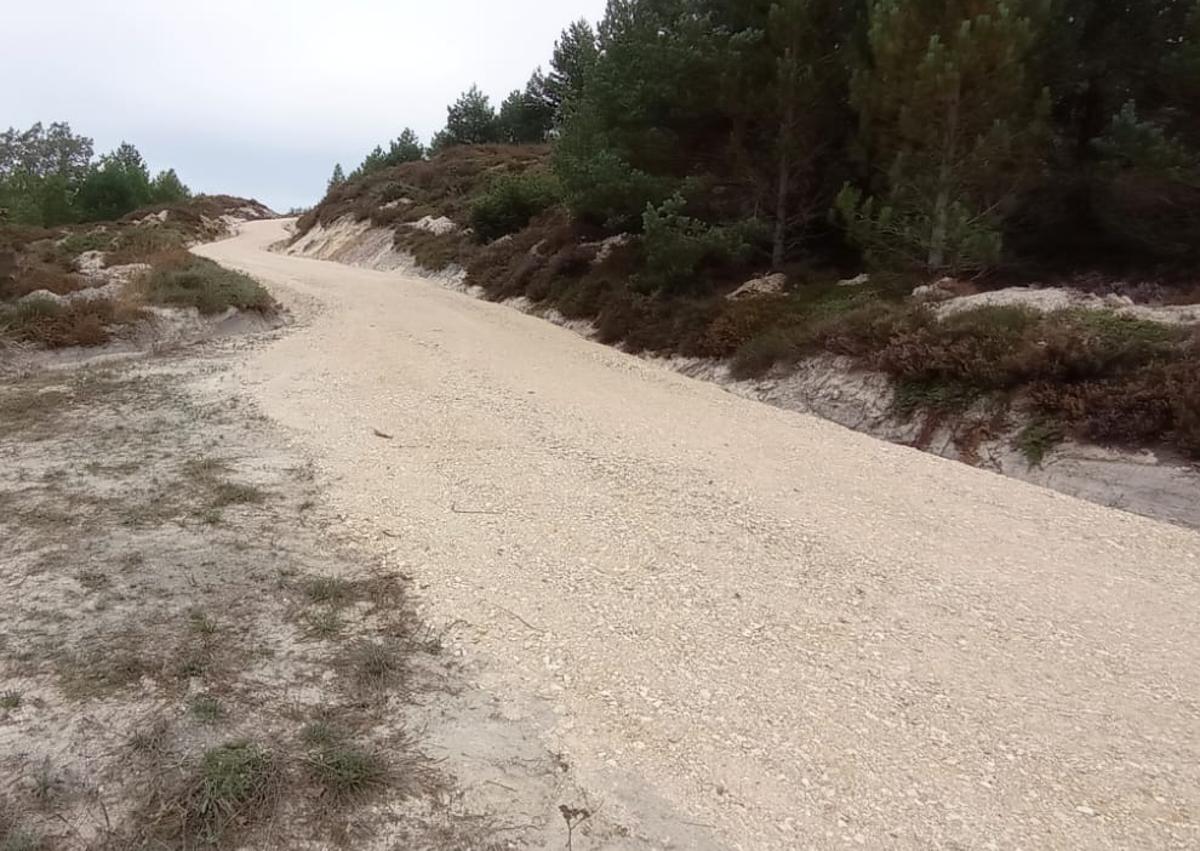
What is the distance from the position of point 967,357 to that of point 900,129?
188 inches

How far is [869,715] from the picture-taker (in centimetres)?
442

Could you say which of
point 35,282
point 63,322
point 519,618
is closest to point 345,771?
point 519,618

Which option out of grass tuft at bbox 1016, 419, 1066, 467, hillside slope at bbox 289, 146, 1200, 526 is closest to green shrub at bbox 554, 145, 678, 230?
hillside slope at bbox 289, 146, 1200, 526

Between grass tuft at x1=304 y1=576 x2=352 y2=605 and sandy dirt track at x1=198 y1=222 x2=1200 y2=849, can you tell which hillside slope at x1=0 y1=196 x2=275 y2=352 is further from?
grass tuft at x1=304 y1=576 x2=352 y2=605

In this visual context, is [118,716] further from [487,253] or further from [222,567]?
[487,253]

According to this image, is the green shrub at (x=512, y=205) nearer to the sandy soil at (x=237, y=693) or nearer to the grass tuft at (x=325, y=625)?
the sandy soil at (x=237, y=693)

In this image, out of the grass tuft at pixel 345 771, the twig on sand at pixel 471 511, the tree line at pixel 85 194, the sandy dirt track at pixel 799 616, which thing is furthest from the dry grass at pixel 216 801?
the tree line at pixel 85 194

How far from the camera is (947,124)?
12.6 metres

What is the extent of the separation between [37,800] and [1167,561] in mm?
7937

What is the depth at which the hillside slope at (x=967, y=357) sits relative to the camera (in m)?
8.34

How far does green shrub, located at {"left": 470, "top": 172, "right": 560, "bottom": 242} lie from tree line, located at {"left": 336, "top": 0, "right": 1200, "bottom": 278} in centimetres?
913

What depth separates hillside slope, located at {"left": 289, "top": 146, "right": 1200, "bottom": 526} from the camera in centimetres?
834

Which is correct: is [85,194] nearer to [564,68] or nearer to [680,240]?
[564,68]

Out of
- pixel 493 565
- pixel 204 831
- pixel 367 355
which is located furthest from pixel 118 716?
pixel 367 355
